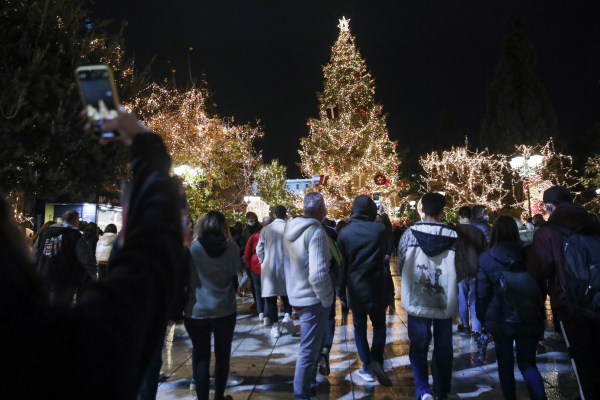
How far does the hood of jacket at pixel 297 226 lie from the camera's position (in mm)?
4285

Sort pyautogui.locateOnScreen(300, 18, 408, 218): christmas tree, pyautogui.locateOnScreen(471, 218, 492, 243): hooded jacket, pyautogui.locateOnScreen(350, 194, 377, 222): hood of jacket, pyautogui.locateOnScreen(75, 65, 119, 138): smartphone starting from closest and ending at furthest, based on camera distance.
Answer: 1. pyautogui.locateOnScreen(75, 65, 119, 138): smartphone
2. pyautogui.locateOnScreen(350, 194, 377, 222): hood of jacket
3. pyautogui.locateOnScreen(471, 218, 492, 243): hooded jacket
4. pyautogui.locateOnScreen(300, 18, 408, 218): christmas tree

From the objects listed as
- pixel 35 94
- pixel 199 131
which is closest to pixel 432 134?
pixel 199 131

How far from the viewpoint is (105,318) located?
701 millimetres

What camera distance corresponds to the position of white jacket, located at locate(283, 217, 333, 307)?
403cm

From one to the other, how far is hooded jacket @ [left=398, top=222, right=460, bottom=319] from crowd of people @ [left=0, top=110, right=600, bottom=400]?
0.01 metres

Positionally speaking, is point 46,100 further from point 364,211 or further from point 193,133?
point 364,211

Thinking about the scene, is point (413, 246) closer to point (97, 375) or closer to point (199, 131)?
point (97, 375)

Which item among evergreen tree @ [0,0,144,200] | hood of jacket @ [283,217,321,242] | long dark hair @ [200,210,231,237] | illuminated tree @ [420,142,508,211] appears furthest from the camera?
illuminated tree @ [420,142,508,211]

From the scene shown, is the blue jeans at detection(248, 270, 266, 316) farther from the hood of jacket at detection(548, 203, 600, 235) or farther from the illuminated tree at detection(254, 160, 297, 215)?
the illuminated tree at detection(254, 160, 297, 215)

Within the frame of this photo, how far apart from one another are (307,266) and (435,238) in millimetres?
1397

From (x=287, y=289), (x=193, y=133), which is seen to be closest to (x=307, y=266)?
(x=287, y=289)

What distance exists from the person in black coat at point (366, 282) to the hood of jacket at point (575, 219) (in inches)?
77.2

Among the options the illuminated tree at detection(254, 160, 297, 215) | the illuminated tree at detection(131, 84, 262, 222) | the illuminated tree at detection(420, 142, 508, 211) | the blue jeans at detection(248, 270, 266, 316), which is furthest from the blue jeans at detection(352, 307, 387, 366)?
the illuminated tree at detection(254, 160, 297, 215)

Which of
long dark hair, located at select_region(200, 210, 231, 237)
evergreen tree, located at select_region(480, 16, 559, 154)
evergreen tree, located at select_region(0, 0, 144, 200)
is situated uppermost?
evergreen tree, located at select_region(480, 16, 559, 154)
